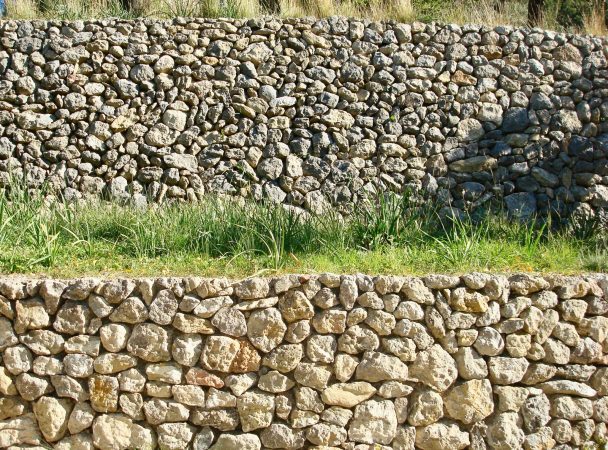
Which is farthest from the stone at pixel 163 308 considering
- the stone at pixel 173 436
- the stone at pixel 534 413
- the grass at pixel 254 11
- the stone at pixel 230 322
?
the grass at pixel 254 11

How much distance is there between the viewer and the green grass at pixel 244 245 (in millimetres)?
6422

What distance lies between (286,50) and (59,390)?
20.4 feet

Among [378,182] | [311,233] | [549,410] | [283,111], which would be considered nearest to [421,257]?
[311,233]

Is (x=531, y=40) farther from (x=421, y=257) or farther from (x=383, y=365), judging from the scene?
(x=383, y=365)

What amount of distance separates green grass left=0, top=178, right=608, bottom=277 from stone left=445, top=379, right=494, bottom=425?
111cm

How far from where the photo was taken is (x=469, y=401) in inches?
224

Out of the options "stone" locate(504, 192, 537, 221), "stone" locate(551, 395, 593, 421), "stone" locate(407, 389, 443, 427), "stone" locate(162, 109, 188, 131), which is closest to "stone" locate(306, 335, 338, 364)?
"stone" locate(407, 389, 443, 427)

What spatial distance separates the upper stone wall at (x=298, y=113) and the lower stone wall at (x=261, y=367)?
13.2 feet

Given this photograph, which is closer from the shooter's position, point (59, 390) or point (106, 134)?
point (59, 390)

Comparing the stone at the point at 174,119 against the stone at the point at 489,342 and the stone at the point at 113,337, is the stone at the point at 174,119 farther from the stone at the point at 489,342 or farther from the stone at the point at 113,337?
the stone at the point at 489,342

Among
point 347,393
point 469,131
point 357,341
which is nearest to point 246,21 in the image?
point 469,131

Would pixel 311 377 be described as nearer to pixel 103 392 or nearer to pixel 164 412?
pixel 164 412

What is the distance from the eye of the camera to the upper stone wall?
9.74 meters

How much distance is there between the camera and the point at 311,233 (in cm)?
713
